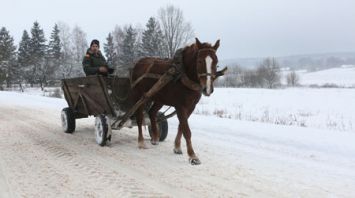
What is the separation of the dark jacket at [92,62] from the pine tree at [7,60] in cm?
5520

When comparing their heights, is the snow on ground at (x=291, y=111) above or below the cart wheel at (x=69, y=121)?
below

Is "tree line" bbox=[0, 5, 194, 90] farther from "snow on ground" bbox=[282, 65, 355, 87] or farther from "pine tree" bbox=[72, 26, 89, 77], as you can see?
"snow on ground" bbox=[282, 65, 355, 87]

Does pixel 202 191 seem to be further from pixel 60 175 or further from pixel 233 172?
pixel 60 175

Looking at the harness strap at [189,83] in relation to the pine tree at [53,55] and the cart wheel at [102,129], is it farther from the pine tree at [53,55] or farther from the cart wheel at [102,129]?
the pine tree at [53,55]

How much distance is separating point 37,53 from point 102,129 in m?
61.7

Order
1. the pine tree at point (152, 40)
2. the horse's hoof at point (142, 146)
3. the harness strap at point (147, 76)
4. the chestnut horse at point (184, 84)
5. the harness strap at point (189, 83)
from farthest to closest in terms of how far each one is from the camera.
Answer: the pine tree at point (152, 40) → the horse's hoof at point (142, 146) → the harness strap at point (147, 76) → the harness strap at point (189, 83) → the chestnut horse at point (184, 84)

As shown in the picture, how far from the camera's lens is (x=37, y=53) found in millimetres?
66188

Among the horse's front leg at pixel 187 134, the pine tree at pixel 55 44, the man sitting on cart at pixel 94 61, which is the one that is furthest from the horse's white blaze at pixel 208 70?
the pine tree at pixel 55 44

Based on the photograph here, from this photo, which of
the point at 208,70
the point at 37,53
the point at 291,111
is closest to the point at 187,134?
the point at 208,70

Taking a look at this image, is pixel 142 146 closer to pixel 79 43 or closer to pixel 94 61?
pixel 94 61

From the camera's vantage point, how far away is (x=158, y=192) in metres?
5.36

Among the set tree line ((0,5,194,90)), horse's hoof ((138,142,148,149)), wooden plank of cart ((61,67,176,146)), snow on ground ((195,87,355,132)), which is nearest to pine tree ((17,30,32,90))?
tree line ((0,5,194,90))

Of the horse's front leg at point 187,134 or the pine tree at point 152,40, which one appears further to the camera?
the pine tree at point 152,40

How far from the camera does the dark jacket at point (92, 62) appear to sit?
938 centimetres
